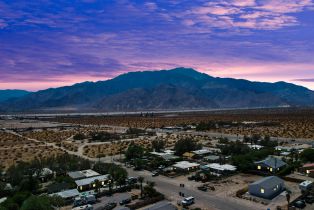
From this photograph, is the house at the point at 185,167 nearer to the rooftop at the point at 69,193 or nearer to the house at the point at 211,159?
the house at the point at 211,159

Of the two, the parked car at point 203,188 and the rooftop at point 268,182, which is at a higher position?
the rooftop at point 268,182

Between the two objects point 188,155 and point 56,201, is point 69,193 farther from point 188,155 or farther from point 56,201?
point 188,155

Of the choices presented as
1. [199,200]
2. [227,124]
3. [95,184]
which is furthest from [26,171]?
[227,124]

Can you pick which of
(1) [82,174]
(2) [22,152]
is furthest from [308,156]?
(2) [22,152]

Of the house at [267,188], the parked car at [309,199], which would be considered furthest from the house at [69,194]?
the parked car at [309,199]

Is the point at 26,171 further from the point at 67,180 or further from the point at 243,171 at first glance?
the point at 243,171
